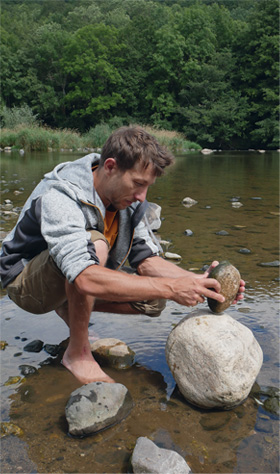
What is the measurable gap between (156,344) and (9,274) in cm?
124

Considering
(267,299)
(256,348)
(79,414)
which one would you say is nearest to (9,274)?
(79,414)

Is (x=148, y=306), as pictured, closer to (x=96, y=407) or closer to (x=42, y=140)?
(x=96, y=407)

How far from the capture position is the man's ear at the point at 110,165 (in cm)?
290

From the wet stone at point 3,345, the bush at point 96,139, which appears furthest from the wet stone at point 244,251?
the bush at point 96,139

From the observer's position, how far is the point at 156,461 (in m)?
2.06

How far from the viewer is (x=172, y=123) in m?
46.5

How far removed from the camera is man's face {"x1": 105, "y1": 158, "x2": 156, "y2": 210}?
113 inches

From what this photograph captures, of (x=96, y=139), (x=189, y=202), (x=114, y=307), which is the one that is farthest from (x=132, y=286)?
(x=96, y=139)

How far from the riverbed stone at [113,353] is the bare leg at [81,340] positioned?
0.19 meters

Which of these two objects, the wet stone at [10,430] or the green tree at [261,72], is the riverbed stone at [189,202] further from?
the green tree at [261,72]

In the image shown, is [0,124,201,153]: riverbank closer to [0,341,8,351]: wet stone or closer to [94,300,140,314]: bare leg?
[94,300,140,314]: bare leg

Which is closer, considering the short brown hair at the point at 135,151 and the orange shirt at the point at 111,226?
the short brown hair at the point at 135,151

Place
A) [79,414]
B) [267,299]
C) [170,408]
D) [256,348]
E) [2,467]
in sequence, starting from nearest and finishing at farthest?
1. [2,467]
2. [79,414]
3. [170,408]
4. [256,348]
5. [267,299]

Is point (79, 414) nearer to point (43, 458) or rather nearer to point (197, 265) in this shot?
point (43, 458)
